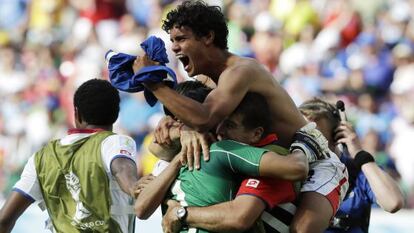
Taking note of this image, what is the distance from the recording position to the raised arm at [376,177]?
21.0 ft

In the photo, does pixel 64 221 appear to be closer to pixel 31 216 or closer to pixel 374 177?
pixel 374 177

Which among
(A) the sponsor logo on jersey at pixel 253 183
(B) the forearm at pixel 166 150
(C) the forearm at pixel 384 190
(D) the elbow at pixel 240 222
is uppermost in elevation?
(A) the sponsor logo on jersey at pixel 253 183

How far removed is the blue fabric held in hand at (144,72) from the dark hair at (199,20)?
0.28 metres

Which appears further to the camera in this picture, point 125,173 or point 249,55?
point 249,55

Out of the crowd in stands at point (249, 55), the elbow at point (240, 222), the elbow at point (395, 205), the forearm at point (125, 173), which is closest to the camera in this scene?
the elbow at point (240, 222)

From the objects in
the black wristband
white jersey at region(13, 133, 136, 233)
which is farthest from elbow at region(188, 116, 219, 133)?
the black wristband

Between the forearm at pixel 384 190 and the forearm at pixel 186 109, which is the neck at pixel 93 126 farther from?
the forearm at pixel 384 190

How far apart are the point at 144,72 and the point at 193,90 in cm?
42

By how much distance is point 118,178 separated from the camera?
5.61 m

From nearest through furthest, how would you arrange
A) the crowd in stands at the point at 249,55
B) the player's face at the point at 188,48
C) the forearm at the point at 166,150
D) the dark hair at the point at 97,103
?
the player's face at the point at 188,48 < the forearm at the point at 166,150 < the dark hair at the point at 97,103 < the crowd in stands at the point at 249,55

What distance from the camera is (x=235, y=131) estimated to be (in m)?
4.87

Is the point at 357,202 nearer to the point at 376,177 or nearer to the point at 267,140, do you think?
the point at 376,177

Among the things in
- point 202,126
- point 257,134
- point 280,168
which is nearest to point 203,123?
point 202,126

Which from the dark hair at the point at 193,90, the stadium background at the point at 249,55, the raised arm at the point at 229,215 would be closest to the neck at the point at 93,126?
the dark hair at the point at 193,90
